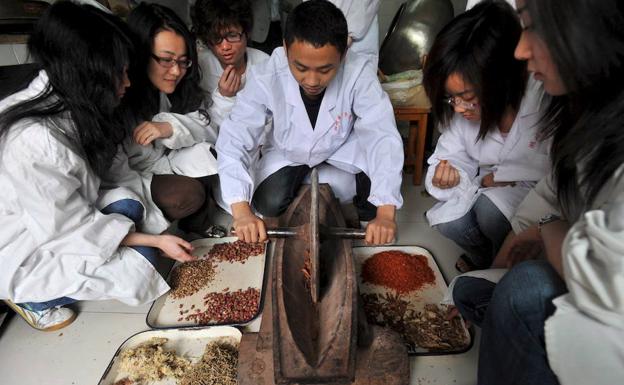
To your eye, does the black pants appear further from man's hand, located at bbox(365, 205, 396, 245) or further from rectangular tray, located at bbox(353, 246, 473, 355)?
man's hand, located at bbox(365, 205, 396, 245)

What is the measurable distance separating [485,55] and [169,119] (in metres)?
1.34

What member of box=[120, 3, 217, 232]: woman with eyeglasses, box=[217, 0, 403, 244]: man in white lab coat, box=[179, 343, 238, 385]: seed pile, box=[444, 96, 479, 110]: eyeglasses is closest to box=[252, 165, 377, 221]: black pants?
box=[217, 0, 403, 244]: man in white lab coat

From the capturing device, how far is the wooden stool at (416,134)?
86.7 inches

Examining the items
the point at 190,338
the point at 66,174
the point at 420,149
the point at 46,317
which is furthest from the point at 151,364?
the point at 420,149

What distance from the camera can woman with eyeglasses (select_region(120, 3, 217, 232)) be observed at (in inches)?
63.1

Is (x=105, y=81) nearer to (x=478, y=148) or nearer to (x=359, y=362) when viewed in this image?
(x=359, y=362)

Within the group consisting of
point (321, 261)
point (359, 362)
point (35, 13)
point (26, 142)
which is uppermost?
point (35, 13)

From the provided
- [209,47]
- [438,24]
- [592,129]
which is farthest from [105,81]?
[438,24]

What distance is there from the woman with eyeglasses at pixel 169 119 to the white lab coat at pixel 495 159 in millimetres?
1108

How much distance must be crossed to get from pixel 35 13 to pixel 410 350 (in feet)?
8.53

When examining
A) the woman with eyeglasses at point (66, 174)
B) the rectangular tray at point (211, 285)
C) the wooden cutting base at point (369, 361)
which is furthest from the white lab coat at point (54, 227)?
the wooden cutting base at point (369, 361)

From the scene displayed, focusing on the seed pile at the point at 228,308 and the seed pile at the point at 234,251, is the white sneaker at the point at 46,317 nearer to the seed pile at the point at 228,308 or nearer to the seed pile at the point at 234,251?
the seed pile at the point at 228,308

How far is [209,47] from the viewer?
2.00m

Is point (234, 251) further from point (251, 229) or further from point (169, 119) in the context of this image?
point (169, 119)
